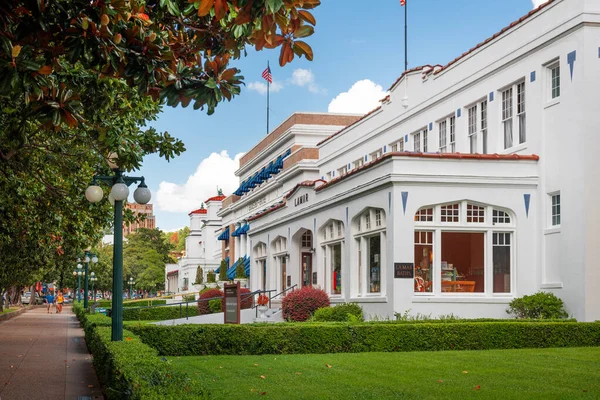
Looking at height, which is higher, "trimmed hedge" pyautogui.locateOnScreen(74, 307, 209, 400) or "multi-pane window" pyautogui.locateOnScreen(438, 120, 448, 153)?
"multi-pane window" pyautogui.locateOnScreen(438, 120, 448, 153)

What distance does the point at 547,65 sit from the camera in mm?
23219

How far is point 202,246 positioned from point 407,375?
7998 centimetres

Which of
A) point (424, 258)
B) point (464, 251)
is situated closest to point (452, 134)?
point (464, 251)

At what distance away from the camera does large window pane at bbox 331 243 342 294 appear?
28744 mm

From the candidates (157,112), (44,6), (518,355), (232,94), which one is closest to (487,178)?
(518,355)

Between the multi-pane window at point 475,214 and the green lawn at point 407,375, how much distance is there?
19.8 feet

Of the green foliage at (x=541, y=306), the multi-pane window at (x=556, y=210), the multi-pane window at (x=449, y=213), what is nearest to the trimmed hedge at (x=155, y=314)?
the multi-pane window at (x=449, y=213)

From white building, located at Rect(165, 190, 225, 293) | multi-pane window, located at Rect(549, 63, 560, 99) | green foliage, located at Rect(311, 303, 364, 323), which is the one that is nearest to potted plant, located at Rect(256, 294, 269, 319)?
green foliage, located at Rect(311, 303, 364, 323)

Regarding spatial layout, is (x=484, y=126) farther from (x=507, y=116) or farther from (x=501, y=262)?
(x=501, y=262)

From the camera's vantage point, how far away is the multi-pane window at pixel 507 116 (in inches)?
993

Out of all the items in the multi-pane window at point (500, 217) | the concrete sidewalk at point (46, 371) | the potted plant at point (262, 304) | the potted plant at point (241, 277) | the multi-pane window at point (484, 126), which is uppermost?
the multi-pane window at point (484, 126)

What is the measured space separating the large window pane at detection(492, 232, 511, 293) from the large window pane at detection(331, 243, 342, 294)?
22.4 ft

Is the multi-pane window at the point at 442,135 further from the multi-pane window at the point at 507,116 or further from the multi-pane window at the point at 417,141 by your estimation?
the multi-pane window at the point at 507,116

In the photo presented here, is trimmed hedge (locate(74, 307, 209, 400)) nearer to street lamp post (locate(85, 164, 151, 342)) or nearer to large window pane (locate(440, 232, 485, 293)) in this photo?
street lamp post (locate(85, 164, 151, 342))
